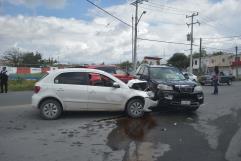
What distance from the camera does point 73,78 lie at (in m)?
11.0

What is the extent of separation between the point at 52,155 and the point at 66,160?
46 centimetres

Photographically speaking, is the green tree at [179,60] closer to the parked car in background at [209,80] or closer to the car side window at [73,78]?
the parked car in background at [209,80]

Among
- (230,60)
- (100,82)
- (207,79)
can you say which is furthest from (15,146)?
(230,60)

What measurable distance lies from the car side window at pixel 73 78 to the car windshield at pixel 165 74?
3.27 meters

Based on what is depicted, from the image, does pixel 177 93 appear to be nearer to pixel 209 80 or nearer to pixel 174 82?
pixel 174 82

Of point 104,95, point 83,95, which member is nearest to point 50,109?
point 83,95

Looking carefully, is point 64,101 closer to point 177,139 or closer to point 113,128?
point 113,128

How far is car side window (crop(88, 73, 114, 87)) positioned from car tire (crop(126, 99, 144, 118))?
0.92 metres

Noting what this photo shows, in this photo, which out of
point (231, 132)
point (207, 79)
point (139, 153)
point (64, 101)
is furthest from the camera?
point (207, 79)

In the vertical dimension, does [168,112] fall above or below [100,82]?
below

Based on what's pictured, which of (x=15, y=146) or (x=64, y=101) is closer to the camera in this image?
(x=15, y=146)

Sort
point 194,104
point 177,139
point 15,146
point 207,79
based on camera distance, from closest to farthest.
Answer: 1. point 15,146
2. point 177,139
3. point 194,104
4. point 207,79

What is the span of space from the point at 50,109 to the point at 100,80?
1.87 meters

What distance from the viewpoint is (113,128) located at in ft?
31.0
